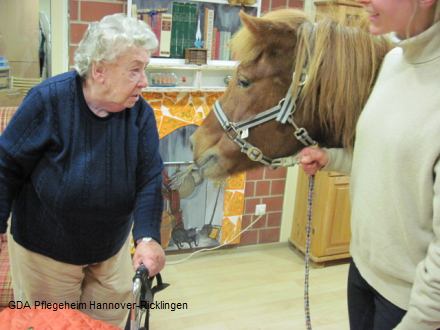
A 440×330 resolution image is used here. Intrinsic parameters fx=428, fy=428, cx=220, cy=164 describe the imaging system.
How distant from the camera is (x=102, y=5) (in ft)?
7.70

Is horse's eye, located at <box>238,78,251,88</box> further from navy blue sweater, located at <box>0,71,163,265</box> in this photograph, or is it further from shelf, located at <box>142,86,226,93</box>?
shelf, located at <box>142,86,226,93</box>

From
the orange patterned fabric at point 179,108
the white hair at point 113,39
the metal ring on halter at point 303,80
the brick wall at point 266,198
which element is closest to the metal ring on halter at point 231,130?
the metal ring on halter at point 303,80

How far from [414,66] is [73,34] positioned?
1.99m

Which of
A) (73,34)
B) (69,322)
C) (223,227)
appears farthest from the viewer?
(223,227)

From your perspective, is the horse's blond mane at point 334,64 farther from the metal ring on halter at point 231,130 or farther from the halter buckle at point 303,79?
the metal ring on halter at point 231,130

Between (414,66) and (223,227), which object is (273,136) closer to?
(414,66)

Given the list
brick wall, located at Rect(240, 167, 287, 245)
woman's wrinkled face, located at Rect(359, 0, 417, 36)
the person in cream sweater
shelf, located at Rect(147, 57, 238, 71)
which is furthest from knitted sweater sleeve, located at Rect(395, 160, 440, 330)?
brick wall, located at Rect(240, 167, 287, 245)

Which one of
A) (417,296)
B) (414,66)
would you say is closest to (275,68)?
(414,66)

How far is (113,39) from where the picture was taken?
116 cm

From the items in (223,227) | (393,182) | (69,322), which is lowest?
(223,227)

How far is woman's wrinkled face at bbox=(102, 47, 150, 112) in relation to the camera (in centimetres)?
118

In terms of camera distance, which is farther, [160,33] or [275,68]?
[160,33]

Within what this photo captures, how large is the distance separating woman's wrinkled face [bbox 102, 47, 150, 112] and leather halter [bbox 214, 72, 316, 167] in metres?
0.24

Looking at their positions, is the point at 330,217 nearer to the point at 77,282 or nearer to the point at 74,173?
the point at 77,282
